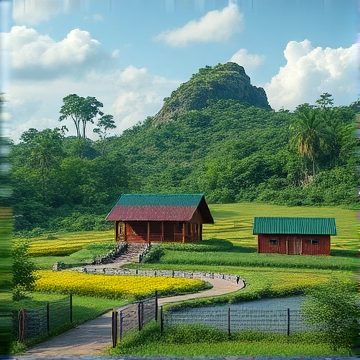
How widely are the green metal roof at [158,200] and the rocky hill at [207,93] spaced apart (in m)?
2.10

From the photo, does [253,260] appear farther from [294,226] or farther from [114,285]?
[114,285]

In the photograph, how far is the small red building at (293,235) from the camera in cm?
1631

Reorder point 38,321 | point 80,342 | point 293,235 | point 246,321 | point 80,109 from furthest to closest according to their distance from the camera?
point 293,235 → point 80,109 → point 246,321 → point 80,342 → point 38,321

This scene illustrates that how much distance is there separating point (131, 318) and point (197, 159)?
892cm

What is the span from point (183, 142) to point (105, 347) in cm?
969

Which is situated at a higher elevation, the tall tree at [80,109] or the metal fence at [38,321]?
the tall tree at [80,109]

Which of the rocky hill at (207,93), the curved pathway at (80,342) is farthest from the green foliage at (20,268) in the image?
the rocky hill at (207,93)

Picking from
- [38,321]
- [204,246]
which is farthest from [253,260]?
[38,321]

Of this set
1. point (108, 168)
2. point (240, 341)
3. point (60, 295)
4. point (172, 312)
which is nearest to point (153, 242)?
point (108, 168)

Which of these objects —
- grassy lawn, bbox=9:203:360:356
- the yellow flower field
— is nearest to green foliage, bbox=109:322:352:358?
grassy lawn, bbox=9:203:360:356

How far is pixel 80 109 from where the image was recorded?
13836 mm

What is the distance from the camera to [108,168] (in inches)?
664

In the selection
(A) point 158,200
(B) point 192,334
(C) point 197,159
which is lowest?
(B) point 192,334

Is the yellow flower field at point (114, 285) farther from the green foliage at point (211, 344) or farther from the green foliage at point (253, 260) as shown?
the green foliage at point (253, 260)
